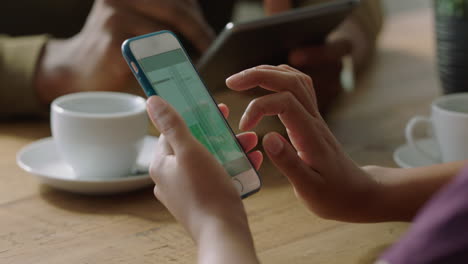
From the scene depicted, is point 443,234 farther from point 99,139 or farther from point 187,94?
point 99,139

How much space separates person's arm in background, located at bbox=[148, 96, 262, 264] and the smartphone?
0.15ft

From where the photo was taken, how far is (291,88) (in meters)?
0.61

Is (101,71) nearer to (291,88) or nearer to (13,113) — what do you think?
(13,113)

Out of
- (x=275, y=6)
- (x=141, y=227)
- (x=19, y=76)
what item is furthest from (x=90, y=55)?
(x=141, y=227)

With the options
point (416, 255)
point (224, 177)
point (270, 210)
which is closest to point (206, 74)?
point (270, 210)

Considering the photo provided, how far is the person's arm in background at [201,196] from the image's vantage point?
48cm

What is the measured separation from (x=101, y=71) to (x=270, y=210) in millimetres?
468

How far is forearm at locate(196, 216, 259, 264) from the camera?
0.47 m

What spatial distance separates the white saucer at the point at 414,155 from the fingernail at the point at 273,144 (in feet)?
0.96

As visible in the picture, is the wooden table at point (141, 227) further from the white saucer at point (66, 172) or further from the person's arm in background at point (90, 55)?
the person's arm in background at point (90, 55)

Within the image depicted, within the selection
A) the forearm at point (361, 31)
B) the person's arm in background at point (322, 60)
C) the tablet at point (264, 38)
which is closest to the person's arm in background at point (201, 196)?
the tablet at point (264, 38)

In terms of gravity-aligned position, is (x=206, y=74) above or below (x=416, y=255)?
below

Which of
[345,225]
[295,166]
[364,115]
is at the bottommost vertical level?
[364,115]

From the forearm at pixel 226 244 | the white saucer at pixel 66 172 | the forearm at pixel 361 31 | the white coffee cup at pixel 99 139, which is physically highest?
the forearm at pixel 226 244
